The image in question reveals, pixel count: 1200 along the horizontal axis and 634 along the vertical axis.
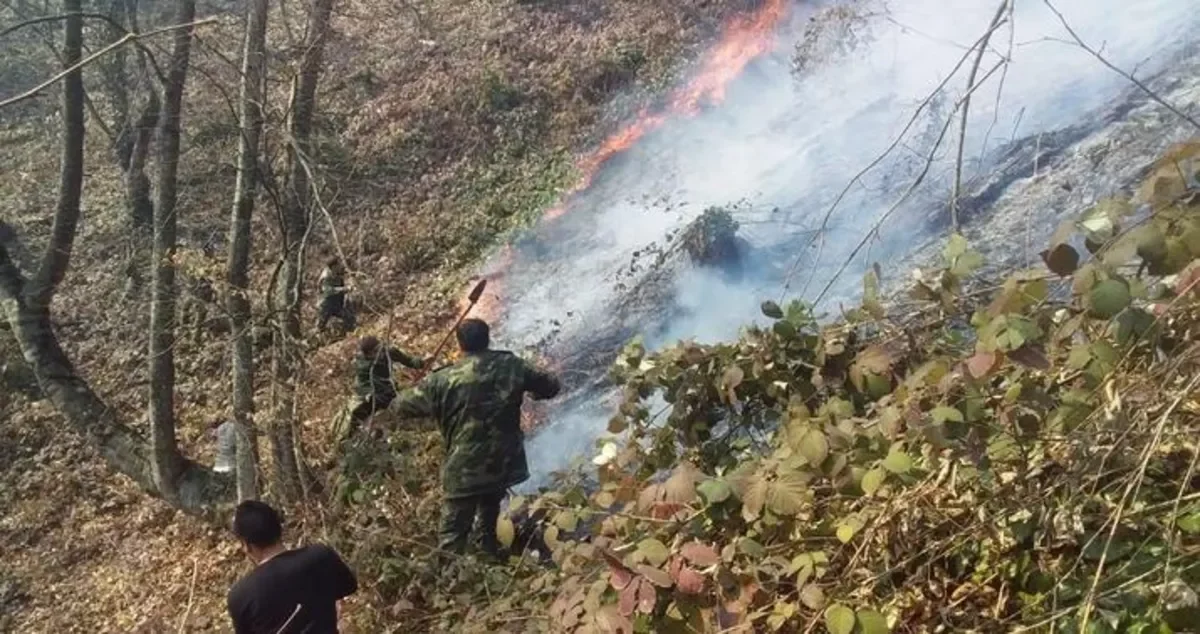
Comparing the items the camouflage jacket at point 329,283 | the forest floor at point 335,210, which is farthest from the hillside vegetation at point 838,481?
the camouflage jacket at point 329,283

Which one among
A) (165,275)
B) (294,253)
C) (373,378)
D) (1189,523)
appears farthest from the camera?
(165,275)

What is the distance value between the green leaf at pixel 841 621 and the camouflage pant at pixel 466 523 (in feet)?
12.9

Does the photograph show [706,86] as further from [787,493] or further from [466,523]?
[787,493]

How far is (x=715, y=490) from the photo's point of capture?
2.41 metres

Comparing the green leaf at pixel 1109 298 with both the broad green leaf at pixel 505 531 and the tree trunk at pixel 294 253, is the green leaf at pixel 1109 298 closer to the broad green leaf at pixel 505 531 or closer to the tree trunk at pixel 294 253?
the broad green leaf at pixel 505 531

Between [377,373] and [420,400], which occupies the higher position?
[420,400]

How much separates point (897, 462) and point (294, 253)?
6.11 meters

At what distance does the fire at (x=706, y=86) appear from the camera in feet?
48.9

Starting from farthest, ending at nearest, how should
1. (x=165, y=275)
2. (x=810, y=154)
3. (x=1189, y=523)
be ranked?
(x=810, y=154), (x=165, y=275), (x=1189, y=523)

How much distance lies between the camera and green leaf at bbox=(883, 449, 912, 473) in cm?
224

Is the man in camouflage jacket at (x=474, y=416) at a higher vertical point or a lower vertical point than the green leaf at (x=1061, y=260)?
lower

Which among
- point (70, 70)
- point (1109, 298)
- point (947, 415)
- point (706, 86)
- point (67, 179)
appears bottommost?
point (706, 86)

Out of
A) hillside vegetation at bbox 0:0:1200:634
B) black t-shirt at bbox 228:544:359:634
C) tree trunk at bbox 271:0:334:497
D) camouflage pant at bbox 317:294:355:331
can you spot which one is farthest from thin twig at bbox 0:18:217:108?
camouflage pant at bbox 317:294:355:331

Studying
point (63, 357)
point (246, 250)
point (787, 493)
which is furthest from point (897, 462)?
point (63, 357)
